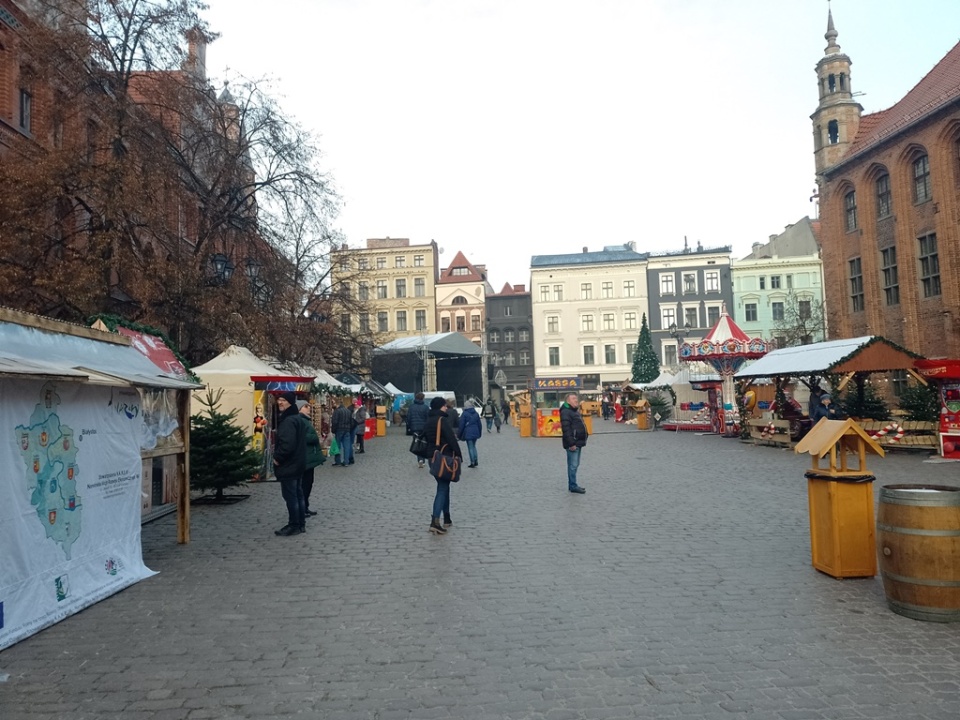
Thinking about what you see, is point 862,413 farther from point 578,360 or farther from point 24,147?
A: point 578,360

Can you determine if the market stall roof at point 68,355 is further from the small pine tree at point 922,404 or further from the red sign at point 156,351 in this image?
the small pine tree at point 922,404

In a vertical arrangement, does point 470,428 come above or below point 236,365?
below

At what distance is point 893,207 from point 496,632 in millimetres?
32737

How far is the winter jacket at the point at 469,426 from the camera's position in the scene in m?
17.2

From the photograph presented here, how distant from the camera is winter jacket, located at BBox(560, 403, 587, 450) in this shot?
39.9ft

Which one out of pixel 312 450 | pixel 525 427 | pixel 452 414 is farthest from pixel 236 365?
pixel 525 427

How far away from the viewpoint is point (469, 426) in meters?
17.2

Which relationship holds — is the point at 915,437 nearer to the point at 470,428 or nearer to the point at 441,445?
the point at 470,428

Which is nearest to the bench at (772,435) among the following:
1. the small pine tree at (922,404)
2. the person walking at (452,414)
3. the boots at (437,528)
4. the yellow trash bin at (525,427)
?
the small pine tree at (922,404)

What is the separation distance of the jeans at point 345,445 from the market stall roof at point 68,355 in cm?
1071

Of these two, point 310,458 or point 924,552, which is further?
point 310,458

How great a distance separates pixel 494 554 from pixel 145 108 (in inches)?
662

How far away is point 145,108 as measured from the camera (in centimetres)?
1884

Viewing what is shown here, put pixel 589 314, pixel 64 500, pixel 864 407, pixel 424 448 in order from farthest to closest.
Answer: pixel 589 314, pixel 864 407, pixel 424 448, pixel 64 500
